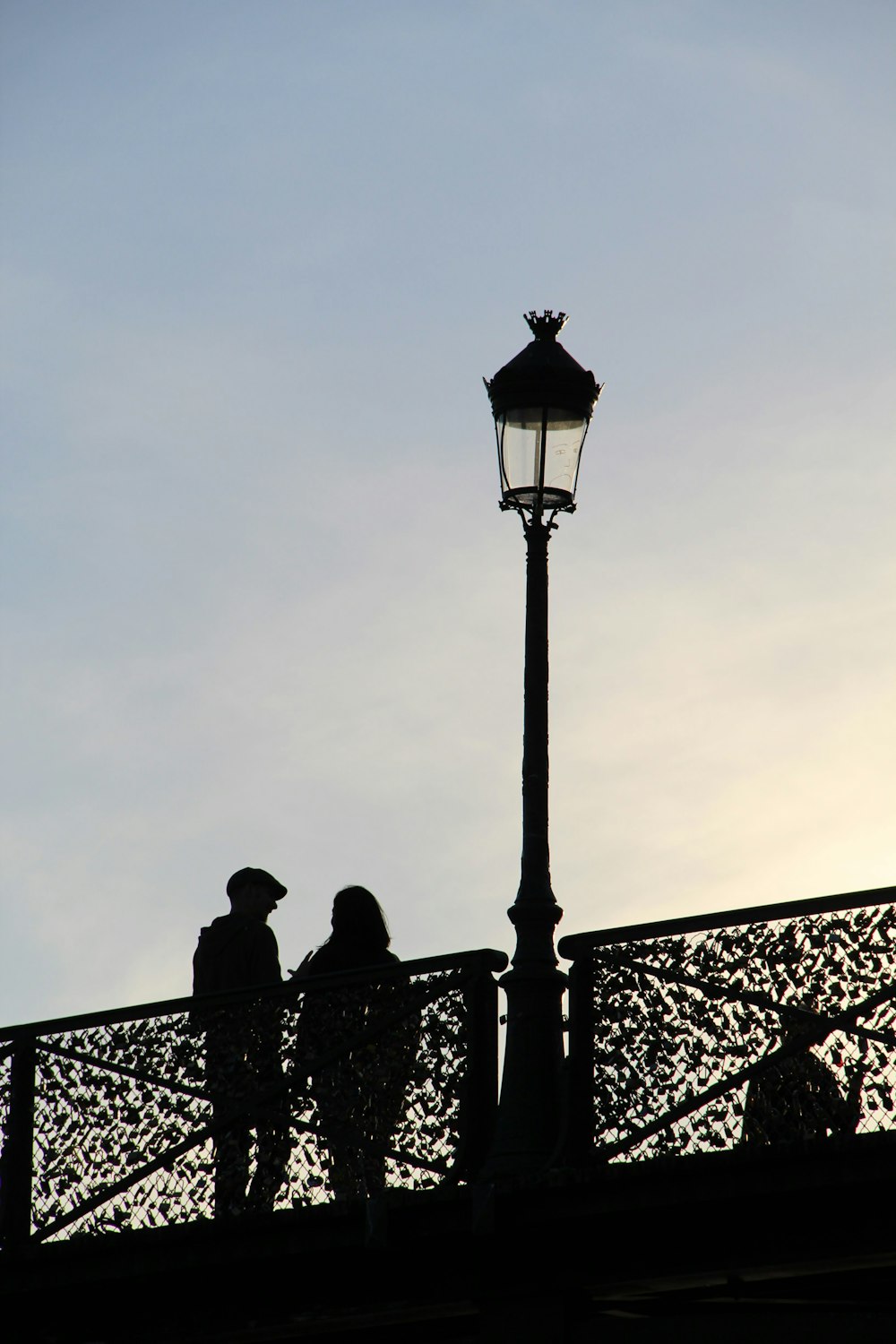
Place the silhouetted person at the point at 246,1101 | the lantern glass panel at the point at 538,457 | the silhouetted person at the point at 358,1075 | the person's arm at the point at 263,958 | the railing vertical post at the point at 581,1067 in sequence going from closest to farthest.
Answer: the railing vertical post at the point at 581,1067, the silhouetted person at the point at 358,1075, the silhouetted person at the point at 246,1101, the lantern glass panel at the point at 538,457, the person's arm at the point at 263,958

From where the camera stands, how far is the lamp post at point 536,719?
1061 cm

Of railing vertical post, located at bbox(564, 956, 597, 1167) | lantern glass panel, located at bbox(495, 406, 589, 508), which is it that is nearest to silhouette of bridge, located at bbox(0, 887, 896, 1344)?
railing vertical post, located at bbox(564, 956, 597, 1167)

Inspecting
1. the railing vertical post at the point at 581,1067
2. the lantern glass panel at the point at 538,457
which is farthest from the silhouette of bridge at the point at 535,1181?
the lantern glass panel at the point at 538,457

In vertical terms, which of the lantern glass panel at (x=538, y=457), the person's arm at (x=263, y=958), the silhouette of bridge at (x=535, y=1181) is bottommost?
the silhouette of bridge at (x=535, y=1181)

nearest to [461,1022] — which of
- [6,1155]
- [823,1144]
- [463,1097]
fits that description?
[463,1097]

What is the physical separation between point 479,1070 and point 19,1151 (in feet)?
9.27

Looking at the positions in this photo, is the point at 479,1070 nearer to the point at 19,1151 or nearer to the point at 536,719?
the point at 536,719

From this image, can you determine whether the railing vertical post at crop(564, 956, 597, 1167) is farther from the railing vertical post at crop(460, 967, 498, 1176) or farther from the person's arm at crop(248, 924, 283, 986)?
the person's arm at crop(248, 924, 283, 986)

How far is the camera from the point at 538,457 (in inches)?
469

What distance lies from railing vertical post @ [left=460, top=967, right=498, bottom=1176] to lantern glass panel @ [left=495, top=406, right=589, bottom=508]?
2532mm

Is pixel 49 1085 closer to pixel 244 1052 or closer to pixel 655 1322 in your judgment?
pixel 244 1052

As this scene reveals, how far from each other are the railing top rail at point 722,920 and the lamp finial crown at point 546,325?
3397 millimetres

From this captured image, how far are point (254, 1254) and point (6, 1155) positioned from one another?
1923 mm

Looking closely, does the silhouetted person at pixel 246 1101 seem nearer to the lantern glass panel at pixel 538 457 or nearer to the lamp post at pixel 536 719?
the lamp post at pixel 536 719
